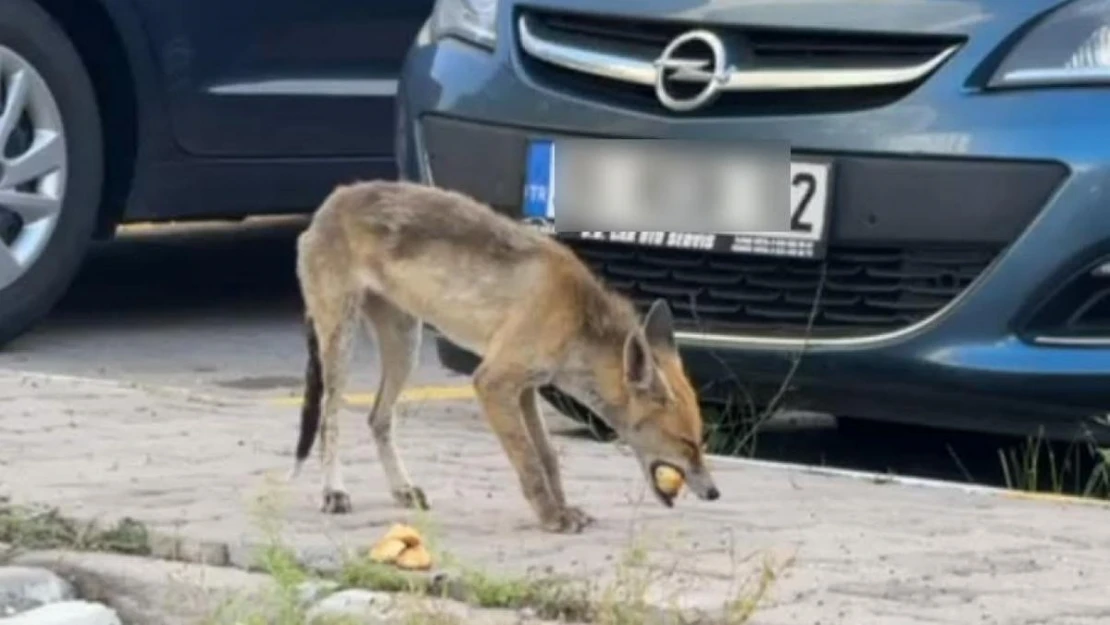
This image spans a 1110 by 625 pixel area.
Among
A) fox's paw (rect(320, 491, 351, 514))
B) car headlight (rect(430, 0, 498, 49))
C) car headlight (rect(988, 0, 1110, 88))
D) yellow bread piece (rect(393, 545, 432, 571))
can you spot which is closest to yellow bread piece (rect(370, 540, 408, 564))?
yellow bread piece (rect(393, 545, 432, 571))

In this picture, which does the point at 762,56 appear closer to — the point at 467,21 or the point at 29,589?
the point at 467,21

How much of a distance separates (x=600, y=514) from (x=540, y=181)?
964mm

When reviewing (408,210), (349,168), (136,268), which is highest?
(408,210)

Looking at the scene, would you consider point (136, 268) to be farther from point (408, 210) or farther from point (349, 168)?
point (408, 210)

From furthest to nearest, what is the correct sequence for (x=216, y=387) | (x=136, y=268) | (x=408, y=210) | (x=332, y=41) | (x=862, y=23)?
1. (x=136, y=268)
2. (x=332, y=41)
3. (x=216, y=387)
4. (x=862, y=23)
5. (x=408, y=210)

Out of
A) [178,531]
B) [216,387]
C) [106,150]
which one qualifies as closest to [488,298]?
[178,531]

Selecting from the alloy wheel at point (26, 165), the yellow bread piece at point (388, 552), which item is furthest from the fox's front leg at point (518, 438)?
the alloy wheel at point (26, 165)

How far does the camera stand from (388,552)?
4625mm

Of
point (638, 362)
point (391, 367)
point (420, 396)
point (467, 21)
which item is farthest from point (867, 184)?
point (420, 396)

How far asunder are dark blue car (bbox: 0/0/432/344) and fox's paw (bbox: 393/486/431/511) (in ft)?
7.22

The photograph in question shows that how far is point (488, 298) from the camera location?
5.07m

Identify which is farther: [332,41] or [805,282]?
[332,41]

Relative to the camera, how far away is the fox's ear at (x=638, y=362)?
4.88 meters

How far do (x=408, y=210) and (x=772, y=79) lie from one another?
88 cm
